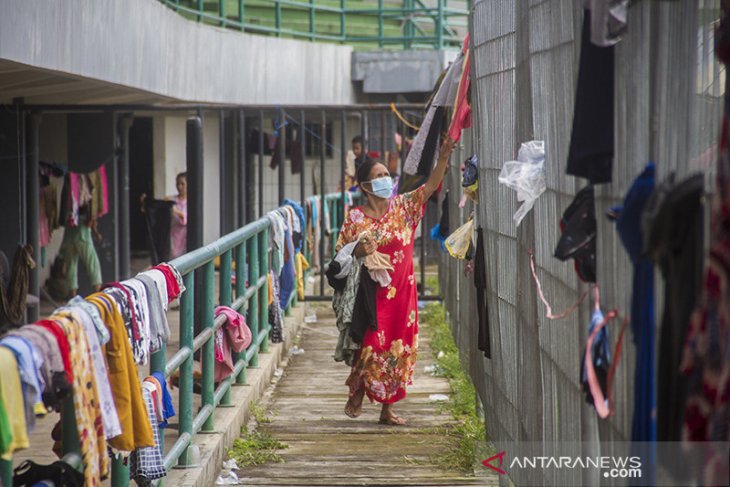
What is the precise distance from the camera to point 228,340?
766 cm

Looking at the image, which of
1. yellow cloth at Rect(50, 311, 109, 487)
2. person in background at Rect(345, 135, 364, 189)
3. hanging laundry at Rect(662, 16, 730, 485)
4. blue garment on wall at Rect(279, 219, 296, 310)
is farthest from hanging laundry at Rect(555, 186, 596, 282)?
person in background at Rect(345, 135, 364, 189)

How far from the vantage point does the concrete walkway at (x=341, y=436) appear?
6.79m

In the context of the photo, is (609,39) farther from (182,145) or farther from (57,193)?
(182,145)

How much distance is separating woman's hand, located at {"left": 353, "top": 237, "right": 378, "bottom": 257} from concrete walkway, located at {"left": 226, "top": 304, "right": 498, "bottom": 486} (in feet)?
3.98

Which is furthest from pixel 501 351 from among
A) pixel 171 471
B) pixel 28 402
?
pixel 28 402

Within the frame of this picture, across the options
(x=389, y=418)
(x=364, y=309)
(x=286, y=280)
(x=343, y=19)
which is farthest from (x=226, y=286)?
(x=343, y=19)

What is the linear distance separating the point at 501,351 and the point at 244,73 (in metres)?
11.3

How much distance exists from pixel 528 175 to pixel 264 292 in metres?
5.59

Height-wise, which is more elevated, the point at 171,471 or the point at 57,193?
the point at 57,193

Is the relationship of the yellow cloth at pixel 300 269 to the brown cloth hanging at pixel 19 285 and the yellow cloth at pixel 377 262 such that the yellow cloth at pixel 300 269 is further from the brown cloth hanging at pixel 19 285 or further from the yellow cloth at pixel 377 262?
the yellow cloth at pixel 377 262

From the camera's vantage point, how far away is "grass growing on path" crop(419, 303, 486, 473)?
23.3ft

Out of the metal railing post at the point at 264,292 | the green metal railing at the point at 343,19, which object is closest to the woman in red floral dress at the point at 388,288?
the metal railing post at the point at 264,292

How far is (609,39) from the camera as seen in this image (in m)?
2.97

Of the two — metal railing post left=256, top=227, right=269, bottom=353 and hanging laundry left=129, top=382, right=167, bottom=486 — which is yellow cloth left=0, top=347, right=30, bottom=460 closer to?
hanging laundry left=129, top=382, right=167, bottom=486
